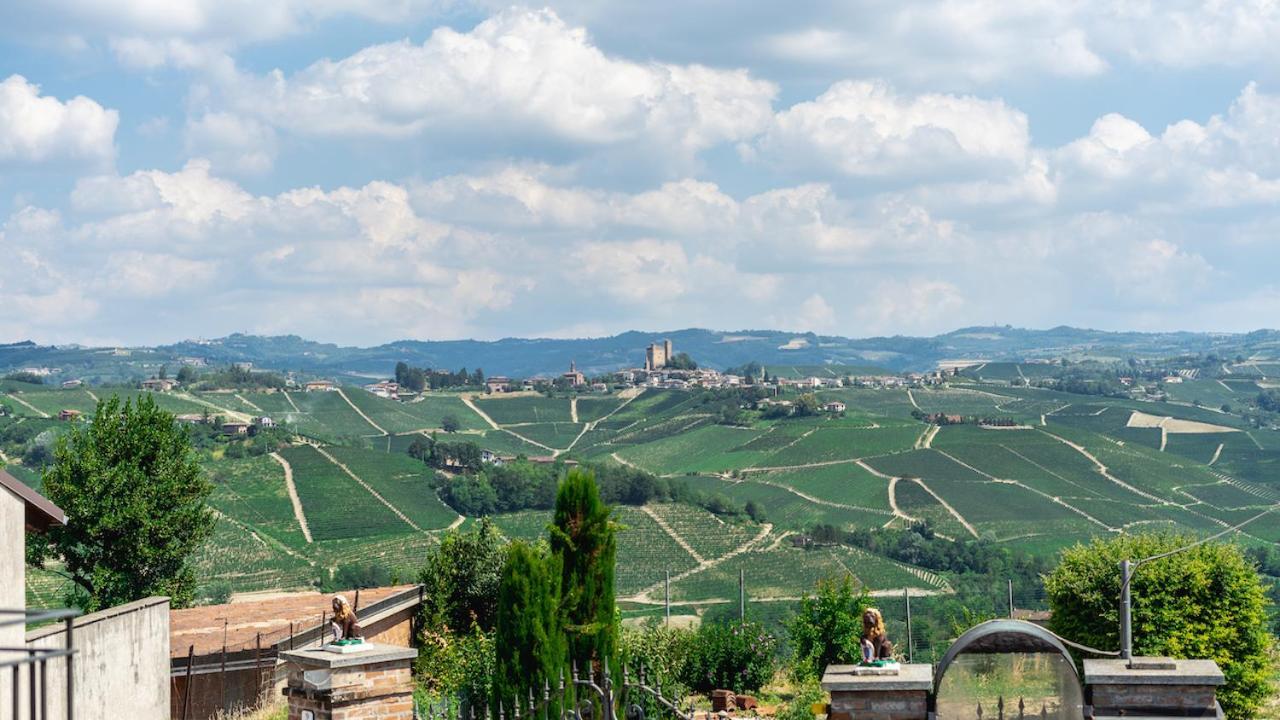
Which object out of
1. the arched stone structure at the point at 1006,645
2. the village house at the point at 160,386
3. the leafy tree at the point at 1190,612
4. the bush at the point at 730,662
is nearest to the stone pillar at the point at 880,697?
the arched stone structure at the point at 1006,645

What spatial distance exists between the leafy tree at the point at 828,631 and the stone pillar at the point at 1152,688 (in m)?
15.5

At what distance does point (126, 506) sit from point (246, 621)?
5000 mm

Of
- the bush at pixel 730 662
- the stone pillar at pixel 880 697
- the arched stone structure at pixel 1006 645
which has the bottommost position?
the bush at pixel 730 662

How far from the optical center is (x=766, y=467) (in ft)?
333

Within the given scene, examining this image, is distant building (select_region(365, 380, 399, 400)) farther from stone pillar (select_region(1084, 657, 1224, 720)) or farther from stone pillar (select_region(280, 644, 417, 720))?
stone pillar (select_region(1084, 657, 1224, 720))

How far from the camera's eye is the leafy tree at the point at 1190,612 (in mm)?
19812

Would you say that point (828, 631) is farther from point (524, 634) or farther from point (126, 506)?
point (126, 506)

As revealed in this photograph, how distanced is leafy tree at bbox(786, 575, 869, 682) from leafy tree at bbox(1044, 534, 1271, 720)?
376cm

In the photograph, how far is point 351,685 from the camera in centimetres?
863

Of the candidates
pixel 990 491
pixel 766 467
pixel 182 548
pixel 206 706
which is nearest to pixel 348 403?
pixel 766 467

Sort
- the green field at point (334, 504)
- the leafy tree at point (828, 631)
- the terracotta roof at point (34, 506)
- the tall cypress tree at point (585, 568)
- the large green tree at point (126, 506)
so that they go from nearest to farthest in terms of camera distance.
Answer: the terracotta roof at point (34, 506)
the tall cypress tree at point (585, 568)
the leafy tree at point (828, 631)
the large green tree at point (126, 506)
the green field at point (334, 504)

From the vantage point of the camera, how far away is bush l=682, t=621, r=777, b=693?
21.4 meters

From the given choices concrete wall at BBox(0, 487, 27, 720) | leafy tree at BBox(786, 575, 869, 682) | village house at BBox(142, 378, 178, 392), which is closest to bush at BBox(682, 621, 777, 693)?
leafy tree at BBox(786, 575, 869, 682)

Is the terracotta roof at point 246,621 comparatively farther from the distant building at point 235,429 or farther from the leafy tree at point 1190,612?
the distant building at point 235,429
